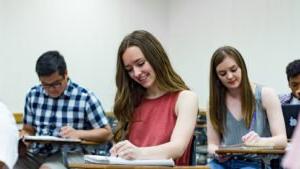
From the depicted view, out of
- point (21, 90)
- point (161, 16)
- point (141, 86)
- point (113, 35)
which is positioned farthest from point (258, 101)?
point (161, 16)

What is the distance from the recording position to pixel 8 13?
4219 millimetres

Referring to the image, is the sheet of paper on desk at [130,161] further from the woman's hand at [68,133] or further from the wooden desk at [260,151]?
the woman's hand at [68,133]

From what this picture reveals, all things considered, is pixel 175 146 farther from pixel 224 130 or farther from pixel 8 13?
pixel 8 13

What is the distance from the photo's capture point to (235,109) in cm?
250

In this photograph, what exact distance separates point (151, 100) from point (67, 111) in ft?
3.69

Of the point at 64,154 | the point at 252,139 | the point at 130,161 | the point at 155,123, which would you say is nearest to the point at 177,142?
the point at 155,123

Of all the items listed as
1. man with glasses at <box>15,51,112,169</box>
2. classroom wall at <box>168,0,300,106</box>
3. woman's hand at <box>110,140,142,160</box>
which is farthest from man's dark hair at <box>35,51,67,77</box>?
classroom wall at <box>168,0,300,106</box>

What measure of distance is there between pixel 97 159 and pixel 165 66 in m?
0.59

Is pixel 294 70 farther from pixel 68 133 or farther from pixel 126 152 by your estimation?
pixel 126 152

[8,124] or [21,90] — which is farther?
[21,90]

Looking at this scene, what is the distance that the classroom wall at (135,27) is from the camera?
168 inches

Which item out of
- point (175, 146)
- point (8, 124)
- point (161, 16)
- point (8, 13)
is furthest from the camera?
point (161, 16)

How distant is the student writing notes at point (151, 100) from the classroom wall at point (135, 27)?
246 cm

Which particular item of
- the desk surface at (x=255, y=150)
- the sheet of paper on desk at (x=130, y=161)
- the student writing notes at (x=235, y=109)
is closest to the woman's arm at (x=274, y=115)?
the student writing notes at (x=235, y=109)
